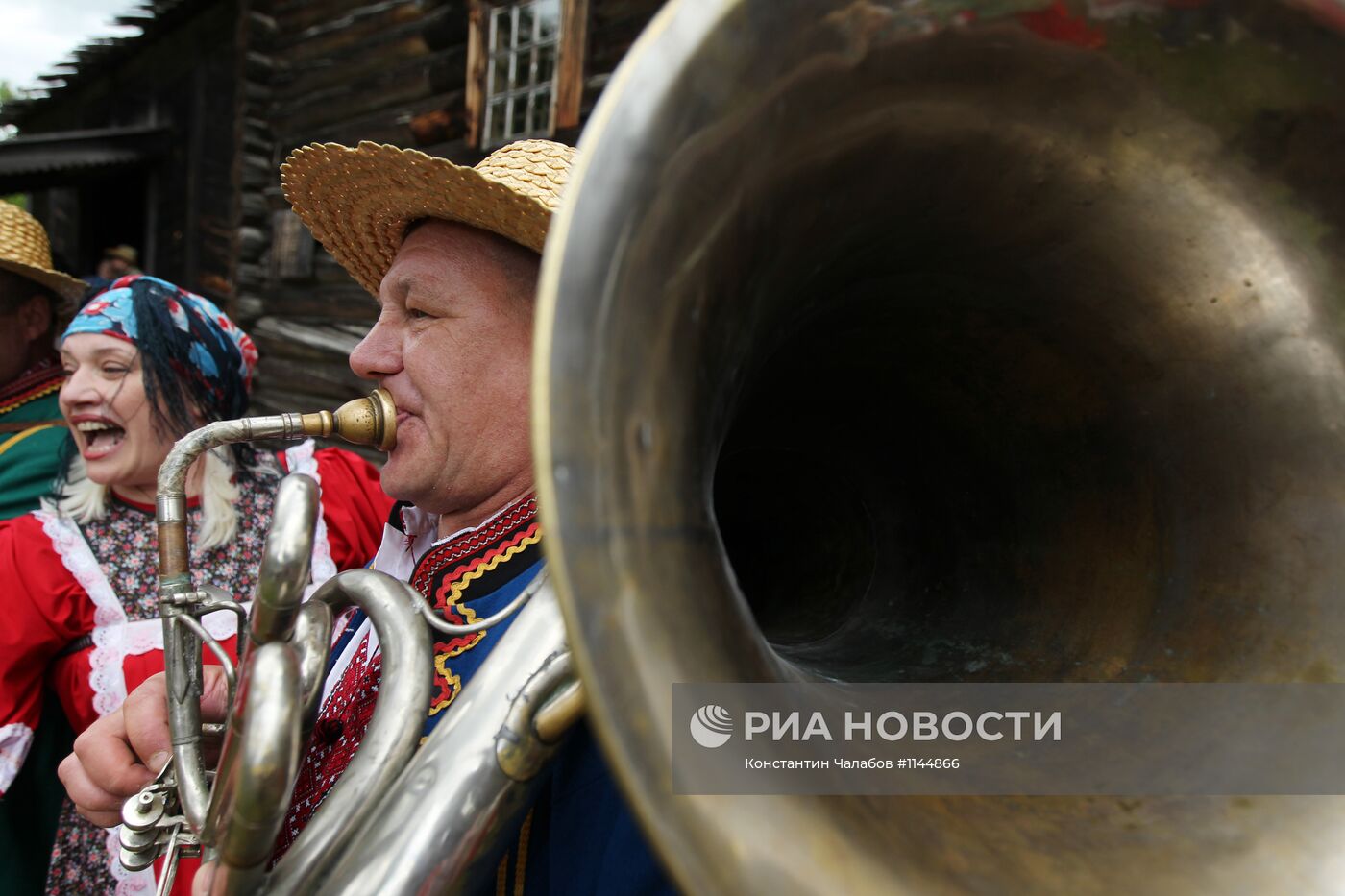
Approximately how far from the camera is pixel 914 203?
85 cm

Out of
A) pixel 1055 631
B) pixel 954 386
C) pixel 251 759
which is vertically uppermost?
pixel 954 386

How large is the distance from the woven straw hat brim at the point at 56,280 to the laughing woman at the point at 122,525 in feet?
2.50

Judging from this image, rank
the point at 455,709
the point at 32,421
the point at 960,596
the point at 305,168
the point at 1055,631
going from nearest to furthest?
the point at 455,709
the point at 1055,631
the point at 960,596
the point at 305,168
the point at 32,421

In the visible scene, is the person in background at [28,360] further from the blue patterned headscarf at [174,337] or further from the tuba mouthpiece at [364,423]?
the tuba mouthpiece at [364,423]

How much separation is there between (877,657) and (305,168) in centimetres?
116

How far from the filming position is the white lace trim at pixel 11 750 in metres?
1.79

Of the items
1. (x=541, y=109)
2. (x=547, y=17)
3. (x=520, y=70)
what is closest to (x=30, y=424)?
(x=541, y=109)

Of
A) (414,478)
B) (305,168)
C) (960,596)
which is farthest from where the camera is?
(305,168)

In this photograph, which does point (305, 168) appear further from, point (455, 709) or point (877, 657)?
point (877, 657)

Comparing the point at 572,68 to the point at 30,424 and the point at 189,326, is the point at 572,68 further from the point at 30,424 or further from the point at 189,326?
the point at 30,424

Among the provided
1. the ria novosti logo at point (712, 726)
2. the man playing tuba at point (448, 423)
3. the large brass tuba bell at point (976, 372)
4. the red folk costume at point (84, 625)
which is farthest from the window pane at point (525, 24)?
the ria novosti logo at point (712, 726)

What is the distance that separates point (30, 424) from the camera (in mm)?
2488

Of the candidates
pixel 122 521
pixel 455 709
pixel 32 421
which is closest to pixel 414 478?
pixel 455 709

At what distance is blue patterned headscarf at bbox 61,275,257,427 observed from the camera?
6.65 feet
